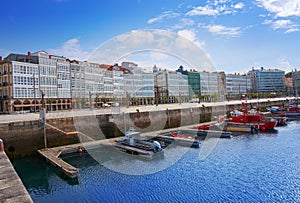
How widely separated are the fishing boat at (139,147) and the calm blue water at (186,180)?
1.01 meters

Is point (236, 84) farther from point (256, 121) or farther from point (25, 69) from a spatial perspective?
point (25, 69)

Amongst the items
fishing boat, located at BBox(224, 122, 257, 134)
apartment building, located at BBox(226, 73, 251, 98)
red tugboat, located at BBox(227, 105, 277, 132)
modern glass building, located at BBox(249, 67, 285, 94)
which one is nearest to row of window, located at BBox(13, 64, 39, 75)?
fishing boat, located at BBox(224, 122, 257, 134)

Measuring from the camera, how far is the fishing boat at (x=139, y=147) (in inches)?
801

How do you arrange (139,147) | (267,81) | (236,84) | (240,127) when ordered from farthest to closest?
1. (267,81)
2. (236,84)
3. (240,127)
4. (139,147)

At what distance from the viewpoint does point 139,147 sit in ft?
71.2

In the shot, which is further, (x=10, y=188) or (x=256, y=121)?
(x=256, y=121)

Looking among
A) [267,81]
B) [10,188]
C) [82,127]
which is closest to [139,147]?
[82,127]

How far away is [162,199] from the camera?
12.4m

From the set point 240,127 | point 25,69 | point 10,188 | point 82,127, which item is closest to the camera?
point 10,188

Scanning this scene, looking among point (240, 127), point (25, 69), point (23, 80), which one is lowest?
point (240, 127)

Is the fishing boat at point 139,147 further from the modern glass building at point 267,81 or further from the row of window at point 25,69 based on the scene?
the modern glass building at point 267,81

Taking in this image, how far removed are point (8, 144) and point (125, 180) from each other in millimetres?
12680

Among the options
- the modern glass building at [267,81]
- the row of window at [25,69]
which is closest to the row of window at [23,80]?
the row of window at [25,69]

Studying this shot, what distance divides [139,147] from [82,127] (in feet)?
28.7
